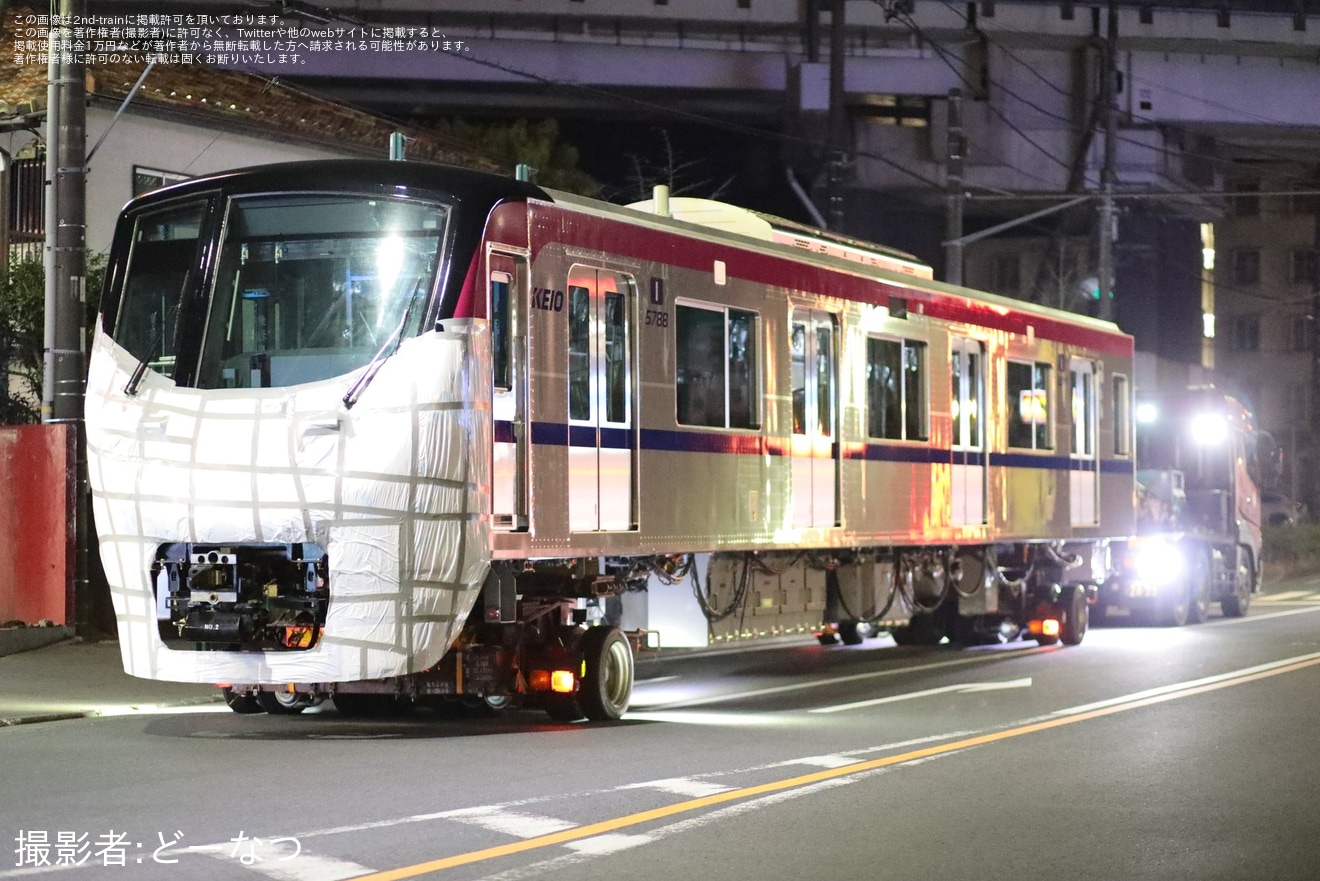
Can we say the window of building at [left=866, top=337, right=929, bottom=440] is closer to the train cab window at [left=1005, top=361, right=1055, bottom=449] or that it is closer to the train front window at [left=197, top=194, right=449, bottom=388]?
the train cab window at [left=1005, top=361, right=1055, bottom=449]

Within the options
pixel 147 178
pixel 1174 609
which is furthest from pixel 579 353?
pixel 1174 609

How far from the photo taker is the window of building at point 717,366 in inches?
584

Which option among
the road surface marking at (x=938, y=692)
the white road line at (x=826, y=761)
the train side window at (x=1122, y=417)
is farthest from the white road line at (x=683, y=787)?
the train side window at (x=1122, y=417)

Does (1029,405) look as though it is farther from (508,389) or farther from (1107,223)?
(1107,223)

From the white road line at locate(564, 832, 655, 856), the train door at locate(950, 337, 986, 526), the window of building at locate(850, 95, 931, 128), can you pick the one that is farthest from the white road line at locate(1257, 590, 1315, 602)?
the white road line at locate(564, 832, 655, 856)

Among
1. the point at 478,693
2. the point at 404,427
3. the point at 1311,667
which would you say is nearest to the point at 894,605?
the point at 1311,667

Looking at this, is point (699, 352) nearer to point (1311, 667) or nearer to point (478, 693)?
point (478, 693)

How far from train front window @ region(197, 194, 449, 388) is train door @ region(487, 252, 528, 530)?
57 centimetres

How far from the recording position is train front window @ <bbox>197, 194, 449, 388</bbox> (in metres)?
12.3

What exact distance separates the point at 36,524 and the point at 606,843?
462 inches

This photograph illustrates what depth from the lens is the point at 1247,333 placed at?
8362cm

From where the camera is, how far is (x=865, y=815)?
9.51 m

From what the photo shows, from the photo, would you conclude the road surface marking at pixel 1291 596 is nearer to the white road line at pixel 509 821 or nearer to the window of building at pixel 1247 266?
the white road line at pixel 509 821

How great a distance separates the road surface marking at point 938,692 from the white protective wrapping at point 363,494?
392cm
